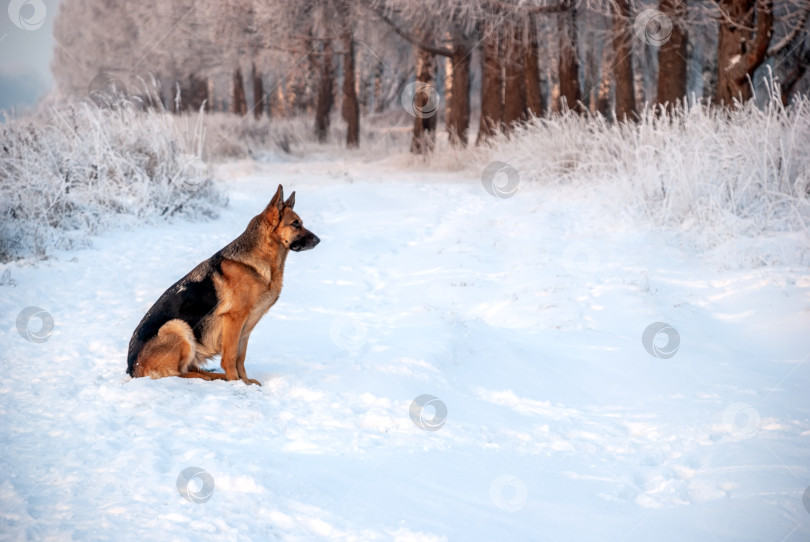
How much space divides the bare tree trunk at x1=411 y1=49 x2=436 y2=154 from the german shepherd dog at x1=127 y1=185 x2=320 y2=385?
51.5ft

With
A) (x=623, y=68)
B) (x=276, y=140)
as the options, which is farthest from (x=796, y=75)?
(x=276, y=140)

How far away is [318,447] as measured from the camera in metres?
3.90

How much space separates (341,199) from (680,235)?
21.7 feet

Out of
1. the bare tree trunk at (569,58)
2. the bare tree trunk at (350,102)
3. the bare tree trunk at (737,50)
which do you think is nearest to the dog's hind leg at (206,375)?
the bare tree trunk at (737,50)

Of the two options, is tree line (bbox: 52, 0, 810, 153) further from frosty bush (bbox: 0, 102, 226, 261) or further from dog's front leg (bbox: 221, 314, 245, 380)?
dog's front leg (bbox: 221, 314, 245, 380)

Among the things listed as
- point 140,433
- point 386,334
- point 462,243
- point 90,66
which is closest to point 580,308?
point 386,334

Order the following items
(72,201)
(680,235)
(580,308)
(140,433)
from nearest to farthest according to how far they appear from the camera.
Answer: (140,433) → (580,308) → (680,235) → (72,201)

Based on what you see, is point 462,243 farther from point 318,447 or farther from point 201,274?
point 318,447

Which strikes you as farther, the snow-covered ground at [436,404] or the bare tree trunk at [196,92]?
the bare tree trunk at [196,92]

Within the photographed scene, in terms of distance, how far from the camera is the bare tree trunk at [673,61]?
531 inches

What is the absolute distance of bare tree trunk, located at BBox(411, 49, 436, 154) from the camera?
20.5m

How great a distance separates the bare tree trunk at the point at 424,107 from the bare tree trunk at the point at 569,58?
488 cm

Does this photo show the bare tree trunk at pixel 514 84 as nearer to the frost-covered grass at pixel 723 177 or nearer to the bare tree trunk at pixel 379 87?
the frost-covered grass at pixel 723 177

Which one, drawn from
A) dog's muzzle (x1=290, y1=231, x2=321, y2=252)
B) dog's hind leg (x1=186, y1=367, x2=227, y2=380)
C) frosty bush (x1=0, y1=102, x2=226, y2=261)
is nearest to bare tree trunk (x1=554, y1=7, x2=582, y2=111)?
frosty bush (x1=0, y1=102, x2=226, y2=261)
